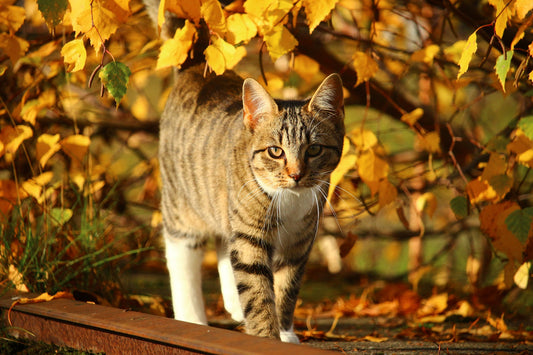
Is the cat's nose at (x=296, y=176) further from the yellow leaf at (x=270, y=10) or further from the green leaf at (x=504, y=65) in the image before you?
the green leaf at (x=504, y=65)

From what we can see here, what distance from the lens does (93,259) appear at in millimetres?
3199

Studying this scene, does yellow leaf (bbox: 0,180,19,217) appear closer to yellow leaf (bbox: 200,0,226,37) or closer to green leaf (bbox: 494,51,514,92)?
yellow leaf (bbox: 200,0,226,37)

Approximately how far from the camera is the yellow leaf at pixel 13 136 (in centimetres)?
303

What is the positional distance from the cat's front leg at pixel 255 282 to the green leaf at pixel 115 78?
0.84m

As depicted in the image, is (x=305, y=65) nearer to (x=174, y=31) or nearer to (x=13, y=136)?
(x=174, y=31)

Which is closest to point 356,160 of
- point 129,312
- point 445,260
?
point 129,312

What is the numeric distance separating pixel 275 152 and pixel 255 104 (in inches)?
9.2

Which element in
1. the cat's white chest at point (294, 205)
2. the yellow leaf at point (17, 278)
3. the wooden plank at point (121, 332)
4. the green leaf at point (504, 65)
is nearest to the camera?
the wooden plank at point (121, 332)

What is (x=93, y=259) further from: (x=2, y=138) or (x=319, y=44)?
(x=319, y=44)

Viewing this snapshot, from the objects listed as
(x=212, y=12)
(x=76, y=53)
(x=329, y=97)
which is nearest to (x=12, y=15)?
(x=76, y=53)

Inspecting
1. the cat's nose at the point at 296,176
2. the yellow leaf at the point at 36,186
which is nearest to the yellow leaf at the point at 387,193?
the cat's nose at the point at 296,176

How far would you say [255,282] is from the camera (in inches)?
103

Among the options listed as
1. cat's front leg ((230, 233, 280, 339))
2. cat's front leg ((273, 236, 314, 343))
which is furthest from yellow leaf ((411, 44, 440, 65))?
cat's front leg ((230, 233, 280, 339))

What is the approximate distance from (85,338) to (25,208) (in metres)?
1.52
